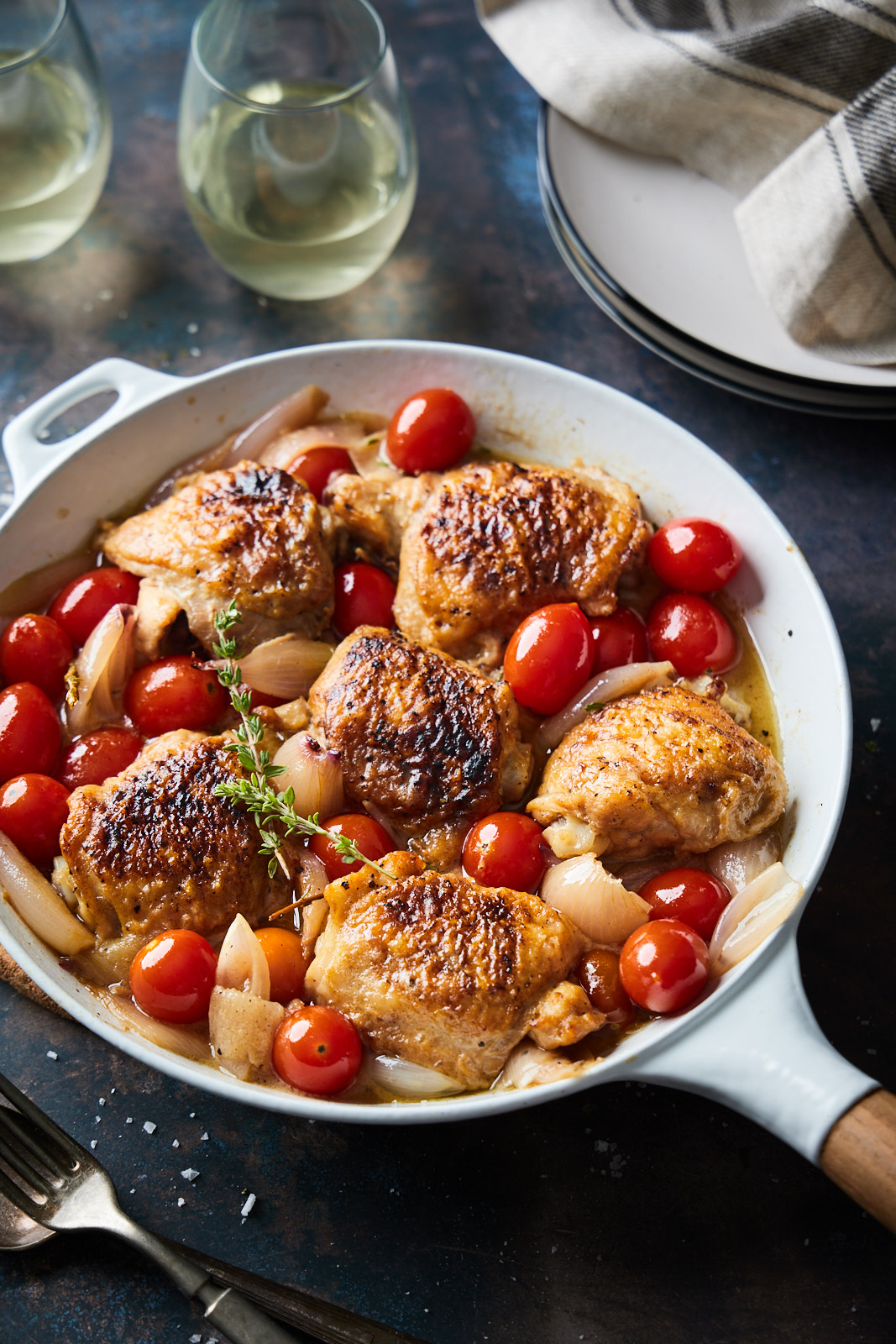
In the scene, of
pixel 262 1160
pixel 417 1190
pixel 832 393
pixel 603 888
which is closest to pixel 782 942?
pixel 603 888

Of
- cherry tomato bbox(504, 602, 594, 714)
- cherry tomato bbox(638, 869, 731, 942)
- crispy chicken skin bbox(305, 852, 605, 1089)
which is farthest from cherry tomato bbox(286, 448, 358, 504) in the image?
cherry tomato bbox(638, 869, 731, 942)

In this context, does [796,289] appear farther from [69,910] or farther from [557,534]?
[69,910]

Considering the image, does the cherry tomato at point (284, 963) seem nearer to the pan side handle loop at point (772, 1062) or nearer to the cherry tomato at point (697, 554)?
the pan side handle loop at point (772, 1062)

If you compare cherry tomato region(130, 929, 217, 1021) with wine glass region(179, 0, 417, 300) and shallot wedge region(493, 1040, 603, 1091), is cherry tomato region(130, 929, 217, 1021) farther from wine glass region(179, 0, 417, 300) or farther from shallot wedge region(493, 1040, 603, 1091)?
wine glass region(179, 0, 417, 300)

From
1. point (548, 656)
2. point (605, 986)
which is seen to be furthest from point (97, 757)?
point (605, 986)

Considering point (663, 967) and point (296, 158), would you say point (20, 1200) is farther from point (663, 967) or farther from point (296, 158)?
point (296, 158)
